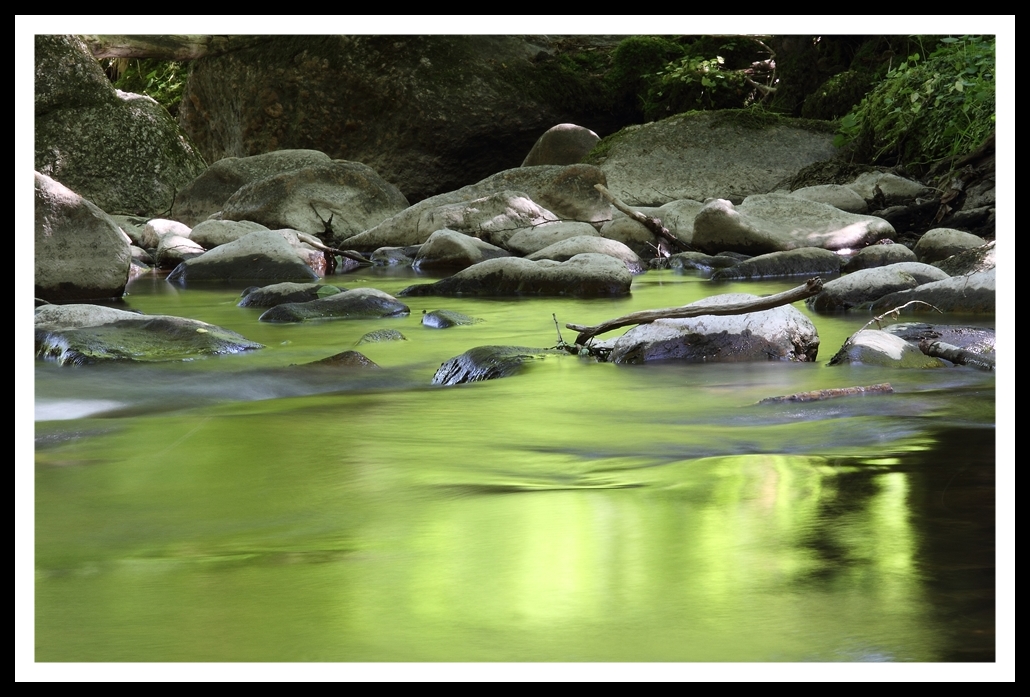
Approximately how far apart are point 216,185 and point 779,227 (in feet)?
22.3

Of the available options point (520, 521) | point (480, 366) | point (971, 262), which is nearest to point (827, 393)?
point (480, 366)

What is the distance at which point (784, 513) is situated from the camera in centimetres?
196

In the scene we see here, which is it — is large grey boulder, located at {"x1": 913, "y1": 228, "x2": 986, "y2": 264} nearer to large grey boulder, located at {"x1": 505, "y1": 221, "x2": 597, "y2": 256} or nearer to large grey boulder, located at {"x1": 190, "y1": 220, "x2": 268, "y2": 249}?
large grey boulder, located at {"x1": 505, "y1": 221, "x2": 597, "y2": 256}

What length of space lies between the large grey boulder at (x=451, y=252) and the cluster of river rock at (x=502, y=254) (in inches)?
0.7

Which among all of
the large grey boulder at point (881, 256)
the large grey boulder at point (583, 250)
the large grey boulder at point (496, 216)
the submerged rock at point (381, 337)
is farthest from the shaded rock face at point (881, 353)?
the large grey boulder at point (496, 216)

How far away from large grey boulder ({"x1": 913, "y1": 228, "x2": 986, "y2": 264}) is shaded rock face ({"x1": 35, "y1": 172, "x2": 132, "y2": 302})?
18.1ft

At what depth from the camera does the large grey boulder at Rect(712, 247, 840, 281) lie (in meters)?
8.09

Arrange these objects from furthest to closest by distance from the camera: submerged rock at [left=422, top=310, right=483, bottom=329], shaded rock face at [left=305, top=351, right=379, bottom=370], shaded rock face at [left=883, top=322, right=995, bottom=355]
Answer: submerged rock at [left=422, top=310, right=483, bottom=329] < shaded rock face at [left=305, top=351, right=379, bottom=370] < shaded rock face at [left=883, top=322, right=995, bottom=355]

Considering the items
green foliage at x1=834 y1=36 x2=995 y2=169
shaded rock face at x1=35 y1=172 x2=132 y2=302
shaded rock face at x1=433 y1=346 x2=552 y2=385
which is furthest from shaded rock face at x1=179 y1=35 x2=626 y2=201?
shaded rock face at x1=433 y1=346 x2=552 y2=385

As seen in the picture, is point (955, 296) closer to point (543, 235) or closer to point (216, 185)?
point (543, 235)

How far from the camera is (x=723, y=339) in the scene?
3998 mm

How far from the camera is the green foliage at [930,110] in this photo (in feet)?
31.1

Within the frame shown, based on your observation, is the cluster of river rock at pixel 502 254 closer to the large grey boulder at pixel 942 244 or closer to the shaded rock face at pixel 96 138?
the large grey boulder at pixel 942 244
